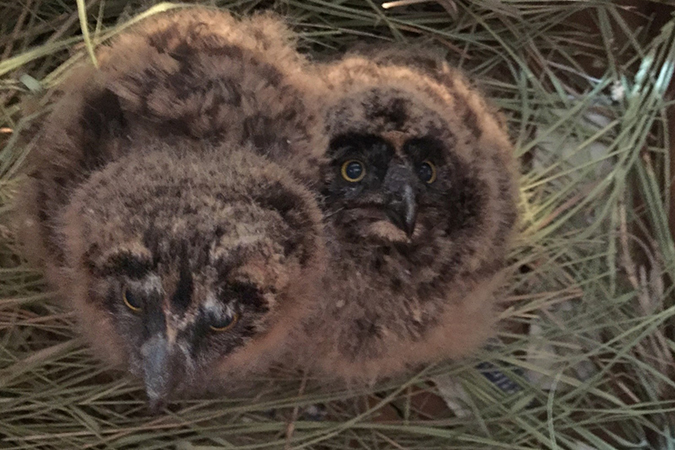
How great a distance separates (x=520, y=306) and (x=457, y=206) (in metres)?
0.66

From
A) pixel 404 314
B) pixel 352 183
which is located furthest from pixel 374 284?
pixel 352 183

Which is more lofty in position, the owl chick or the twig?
the owl chick

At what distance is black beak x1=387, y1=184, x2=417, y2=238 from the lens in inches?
56.1

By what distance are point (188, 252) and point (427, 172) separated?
0.70 metres

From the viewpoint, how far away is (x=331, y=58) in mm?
1955

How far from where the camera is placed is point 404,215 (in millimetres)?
1435

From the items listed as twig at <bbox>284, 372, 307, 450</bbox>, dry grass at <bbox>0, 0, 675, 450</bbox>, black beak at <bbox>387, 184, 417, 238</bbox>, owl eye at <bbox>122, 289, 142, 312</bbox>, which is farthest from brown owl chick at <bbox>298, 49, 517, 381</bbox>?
owl eye at <bbox>122, 289, 142, 312</bbox>

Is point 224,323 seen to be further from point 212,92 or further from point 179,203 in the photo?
point 212,92

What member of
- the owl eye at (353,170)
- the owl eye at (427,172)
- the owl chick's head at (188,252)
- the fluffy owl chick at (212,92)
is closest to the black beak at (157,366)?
the owl chick's head at (188,252)

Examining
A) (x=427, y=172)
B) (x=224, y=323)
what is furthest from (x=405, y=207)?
(x=224, y=323)

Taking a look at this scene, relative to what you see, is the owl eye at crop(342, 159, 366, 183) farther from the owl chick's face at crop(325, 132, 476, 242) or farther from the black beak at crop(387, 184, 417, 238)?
the black beak at crop(387, 184, 417, 238)

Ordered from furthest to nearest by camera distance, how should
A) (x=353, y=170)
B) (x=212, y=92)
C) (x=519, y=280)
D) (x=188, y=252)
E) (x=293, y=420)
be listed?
(x=519, y=280)
(x=293, y=420)
(x=353, y=170)
(x=212, y=92)
(x=188, y=252)

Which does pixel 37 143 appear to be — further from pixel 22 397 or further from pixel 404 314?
pixel 404 314

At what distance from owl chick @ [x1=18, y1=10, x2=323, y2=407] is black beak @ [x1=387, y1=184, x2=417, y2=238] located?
221 millimetres
